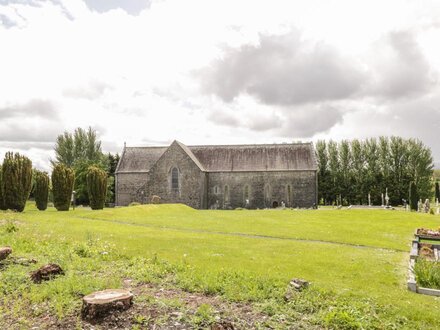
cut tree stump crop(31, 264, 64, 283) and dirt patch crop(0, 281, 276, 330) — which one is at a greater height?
cut tree stump crop(31, 264, 64, 283)

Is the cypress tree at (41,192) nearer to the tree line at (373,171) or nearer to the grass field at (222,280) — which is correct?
the grass field at (222,280)

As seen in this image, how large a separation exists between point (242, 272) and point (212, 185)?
42861mm

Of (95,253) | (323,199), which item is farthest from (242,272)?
(323,199)

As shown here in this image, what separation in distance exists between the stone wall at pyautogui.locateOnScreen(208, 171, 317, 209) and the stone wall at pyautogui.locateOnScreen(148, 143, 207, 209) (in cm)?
411

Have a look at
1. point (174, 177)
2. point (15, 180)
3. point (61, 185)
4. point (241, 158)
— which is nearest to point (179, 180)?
point (174, 177)

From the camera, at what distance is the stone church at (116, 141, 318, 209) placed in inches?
1943

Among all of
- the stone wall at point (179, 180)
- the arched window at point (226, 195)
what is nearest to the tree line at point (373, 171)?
the arched window at point (226, 195)

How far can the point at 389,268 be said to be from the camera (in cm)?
1261

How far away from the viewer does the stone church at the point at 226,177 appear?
162ft

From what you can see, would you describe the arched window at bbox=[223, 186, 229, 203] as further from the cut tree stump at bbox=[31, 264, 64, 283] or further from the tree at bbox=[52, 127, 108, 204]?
the cut tree stump at bbox=[31, 264, 64, 283]

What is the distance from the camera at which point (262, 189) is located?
52156mm

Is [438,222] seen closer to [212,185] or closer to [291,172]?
[291,172]

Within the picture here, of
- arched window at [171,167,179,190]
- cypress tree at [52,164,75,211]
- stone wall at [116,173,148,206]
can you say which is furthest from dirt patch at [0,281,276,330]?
stone wall at [116,173,148,206]

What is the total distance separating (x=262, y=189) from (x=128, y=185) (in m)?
19.7
